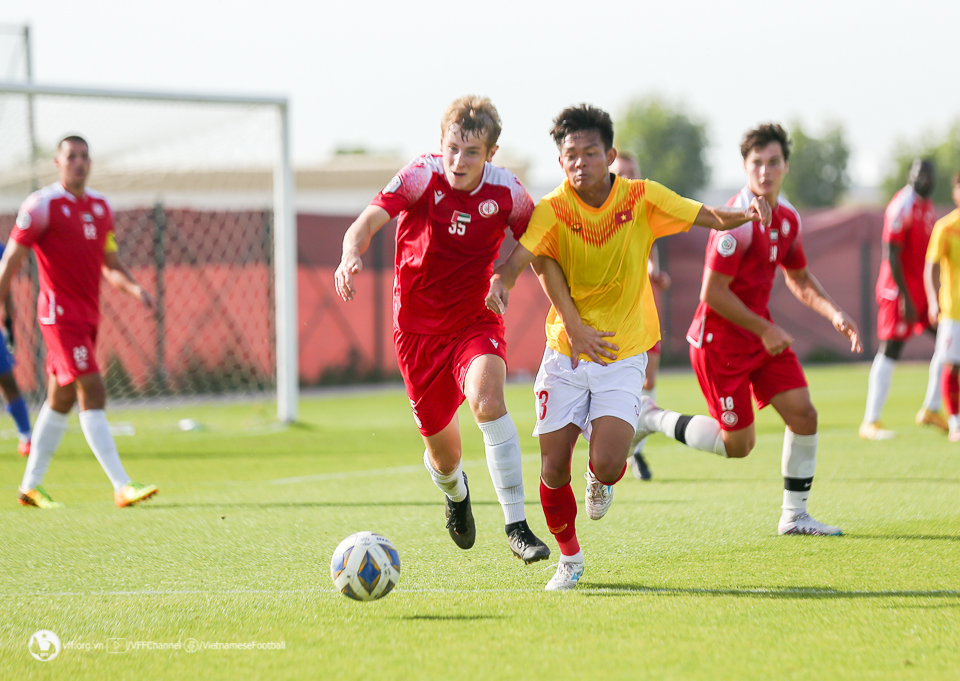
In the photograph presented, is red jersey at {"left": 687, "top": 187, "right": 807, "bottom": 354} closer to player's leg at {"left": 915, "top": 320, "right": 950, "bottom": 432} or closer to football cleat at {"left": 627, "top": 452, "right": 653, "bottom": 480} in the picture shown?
football cleat at {"left": 627, "top": 452, "right": 653, "bottom": 480}

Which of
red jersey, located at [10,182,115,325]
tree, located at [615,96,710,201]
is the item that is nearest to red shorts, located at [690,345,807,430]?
red jersey, located at [10,182,115,325]

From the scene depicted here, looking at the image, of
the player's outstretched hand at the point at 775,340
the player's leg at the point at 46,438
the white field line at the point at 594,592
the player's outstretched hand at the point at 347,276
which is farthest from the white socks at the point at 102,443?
A: the player's outstretched hand at the point at 775,340

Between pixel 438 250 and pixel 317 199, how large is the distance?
3279 cm

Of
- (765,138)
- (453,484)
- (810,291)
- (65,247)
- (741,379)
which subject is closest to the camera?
(453,484)

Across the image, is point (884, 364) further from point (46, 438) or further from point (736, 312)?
point (46, 438)

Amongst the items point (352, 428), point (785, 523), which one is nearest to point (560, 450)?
point (785, 523)

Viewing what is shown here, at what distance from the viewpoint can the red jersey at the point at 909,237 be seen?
30.1 ft

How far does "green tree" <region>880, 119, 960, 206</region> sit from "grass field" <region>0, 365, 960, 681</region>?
69961mm

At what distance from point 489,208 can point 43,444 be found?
3858 mm

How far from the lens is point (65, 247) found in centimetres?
657

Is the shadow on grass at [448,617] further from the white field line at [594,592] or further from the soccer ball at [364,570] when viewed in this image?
the white field line at [594,592]

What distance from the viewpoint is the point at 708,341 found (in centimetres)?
552

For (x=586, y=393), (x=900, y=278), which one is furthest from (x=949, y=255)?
(x=586, y=393)

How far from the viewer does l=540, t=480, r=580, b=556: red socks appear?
13.8 ft
